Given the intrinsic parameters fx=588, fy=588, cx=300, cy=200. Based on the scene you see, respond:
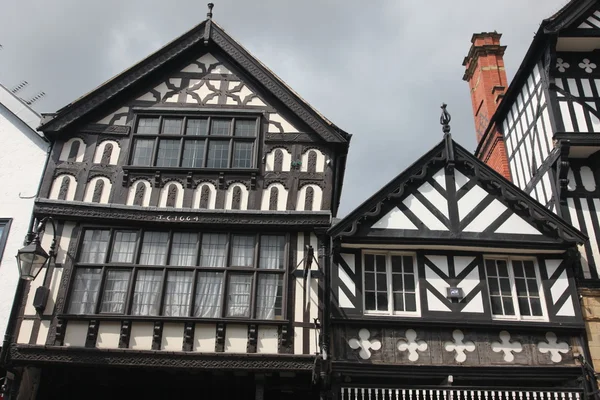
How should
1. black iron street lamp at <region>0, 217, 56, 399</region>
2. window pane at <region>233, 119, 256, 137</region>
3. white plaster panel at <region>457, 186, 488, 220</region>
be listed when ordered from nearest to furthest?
black iron street lamp at <region>0, 217, 56, 399</region>, white plaster panel at <region>457, 186, 488, 220</region>, window pane at <region>233, 119, 256, 137</region>

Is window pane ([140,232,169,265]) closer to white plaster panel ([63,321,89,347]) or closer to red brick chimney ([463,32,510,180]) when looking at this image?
white plaster panel ([63,321,89,347])

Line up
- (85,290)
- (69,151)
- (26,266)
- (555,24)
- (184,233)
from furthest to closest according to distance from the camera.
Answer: (555,24) < (69,151) < (184,233) < (85,290) < (26,266)

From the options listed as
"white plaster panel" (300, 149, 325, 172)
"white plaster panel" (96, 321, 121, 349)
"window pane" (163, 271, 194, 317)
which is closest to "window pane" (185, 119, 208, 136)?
"white plaster panel" (300, 149, 325, 172)

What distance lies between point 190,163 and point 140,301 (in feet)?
10.6

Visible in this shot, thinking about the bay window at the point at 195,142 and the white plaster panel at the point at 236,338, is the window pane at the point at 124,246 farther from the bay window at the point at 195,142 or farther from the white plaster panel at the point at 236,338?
the white plaster panel at the point at 236,338

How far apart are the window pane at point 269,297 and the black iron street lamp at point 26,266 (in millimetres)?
4130

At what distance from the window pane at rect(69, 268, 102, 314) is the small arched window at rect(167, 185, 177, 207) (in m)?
1.95

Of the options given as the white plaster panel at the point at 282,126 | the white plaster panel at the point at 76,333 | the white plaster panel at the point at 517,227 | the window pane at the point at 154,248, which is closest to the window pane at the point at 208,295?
the window pane at the point at 154,248

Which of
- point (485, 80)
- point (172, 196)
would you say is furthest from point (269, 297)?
point (485, 80)

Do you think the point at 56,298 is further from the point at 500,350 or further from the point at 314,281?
the point at 500,350

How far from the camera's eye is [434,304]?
11797 mm

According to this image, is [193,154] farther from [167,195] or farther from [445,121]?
[445,121]

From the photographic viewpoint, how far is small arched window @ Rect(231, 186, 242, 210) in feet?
40.8

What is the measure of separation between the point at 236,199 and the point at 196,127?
2.16 meters
